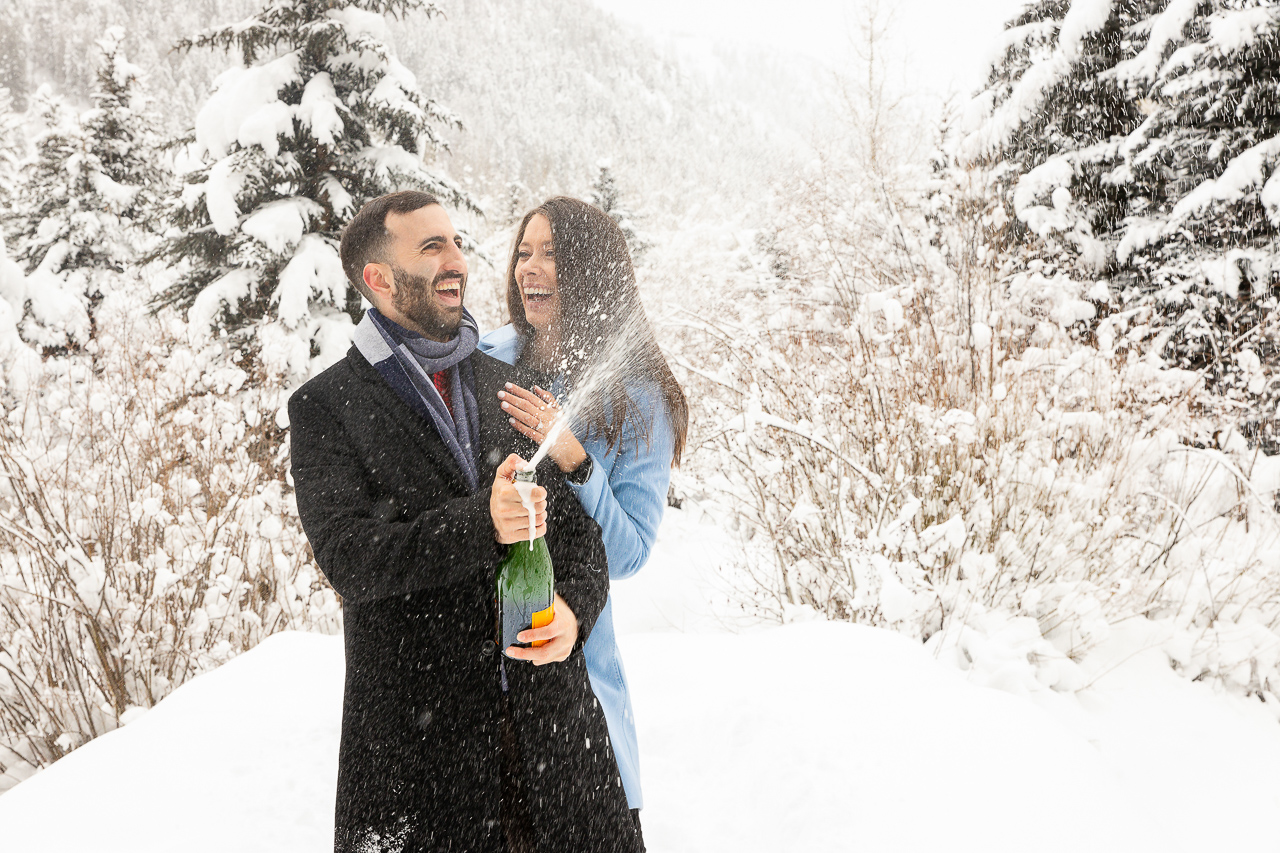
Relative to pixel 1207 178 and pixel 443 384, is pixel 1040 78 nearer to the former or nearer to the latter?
pixel 1207 178

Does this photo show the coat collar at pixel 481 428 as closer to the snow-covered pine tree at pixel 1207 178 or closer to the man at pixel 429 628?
the man at pixel 429 628

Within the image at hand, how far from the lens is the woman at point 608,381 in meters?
1.60

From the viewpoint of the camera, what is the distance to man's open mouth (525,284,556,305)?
1.76 meters

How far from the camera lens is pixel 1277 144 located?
679cm

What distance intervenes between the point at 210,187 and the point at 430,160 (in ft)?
10.1

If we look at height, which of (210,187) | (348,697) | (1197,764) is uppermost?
(210,187)

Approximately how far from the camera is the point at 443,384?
4.83ft

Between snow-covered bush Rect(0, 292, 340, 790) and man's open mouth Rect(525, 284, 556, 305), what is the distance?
116 inches

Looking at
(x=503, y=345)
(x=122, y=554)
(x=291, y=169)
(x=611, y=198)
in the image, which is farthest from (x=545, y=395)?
(x=611, y=198)

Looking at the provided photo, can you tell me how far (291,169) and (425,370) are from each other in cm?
741

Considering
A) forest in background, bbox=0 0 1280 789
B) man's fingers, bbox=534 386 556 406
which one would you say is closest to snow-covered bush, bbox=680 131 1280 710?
forest in background, bbox=0 0 1280 789

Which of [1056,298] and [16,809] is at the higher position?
[16,809]

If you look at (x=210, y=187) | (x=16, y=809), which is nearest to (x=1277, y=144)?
(x=16, y=809)

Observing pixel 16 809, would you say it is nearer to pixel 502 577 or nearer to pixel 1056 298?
pixel 502 577
